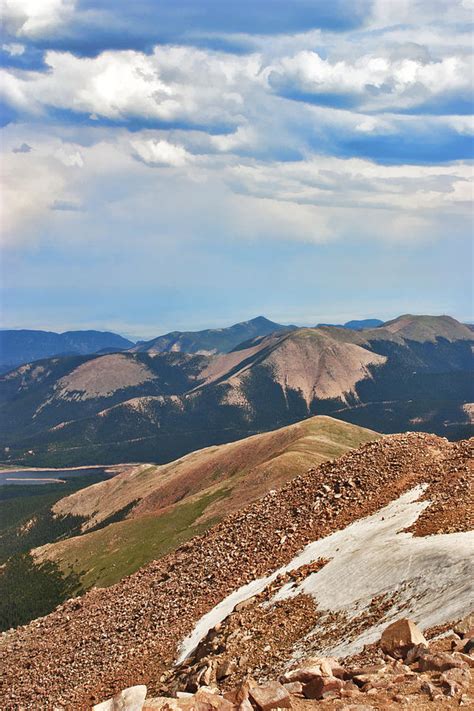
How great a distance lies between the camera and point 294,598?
39.1 metres

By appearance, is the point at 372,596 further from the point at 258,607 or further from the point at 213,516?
the point at 213,516

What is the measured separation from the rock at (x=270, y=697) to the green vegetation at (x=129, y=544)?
3522 inches

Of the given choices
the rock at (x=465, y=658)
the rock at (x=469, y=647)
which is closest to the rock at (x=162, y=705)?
the rock at (x=465, y=658)

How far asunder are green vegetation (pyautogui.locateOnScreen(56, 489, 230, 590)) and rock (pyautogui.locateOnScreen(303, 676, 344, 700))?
8789 centimetres

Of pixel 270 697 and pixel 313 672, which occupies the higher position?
pixel 270 697

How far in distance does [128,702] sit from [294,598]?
20414 millimetres

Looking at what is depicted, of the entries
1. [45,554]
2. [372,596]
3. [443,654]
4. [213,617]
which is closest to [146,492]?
[45,554]

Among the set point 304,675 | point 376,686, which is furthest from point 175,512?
point 376,686

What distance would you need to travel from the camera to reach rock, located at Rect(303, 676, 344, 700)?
22109mm

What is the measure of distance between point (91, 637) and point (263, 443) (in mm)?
128107

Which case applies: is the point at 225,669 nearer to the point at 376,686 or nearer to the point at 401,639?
the point at 401,639

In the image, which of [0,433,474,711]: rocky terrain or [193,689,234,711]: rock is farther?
[0,433,474,711]: rocky terrain

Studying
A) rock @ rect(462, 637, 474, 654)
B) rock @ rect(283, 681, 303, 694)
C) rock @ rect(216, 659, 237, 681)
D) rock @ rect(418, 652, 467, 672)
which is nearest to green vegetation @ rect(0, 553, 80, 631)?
rock @ rect(216, 659, 237, 681)

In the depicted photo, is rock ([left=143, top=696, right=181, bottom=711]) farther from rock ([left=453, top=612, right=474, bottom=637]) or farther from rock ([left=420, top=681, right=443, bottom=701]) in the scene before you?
rock ([left=453, top=612, right=474, bottom=637])
